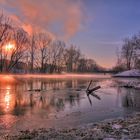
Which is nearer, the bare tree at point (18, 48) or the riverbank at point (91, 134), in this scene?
the riverbank at point (91, 134)

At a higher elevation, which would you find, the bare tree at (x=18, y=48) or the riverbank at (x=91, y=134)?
the bare tree at (x=18, y=48)

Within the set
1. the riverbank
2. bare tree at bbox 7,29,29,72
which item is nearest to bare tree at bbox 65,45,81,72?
bare tree at bbox 7,29,29,72

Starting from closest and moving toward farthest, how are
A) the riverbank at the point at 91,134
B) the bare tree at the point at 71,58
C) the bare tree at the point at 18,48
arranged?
the riverbank at the point at 91,134, the bare tree at the point at 18,48, the bare tree at the point at 71,58

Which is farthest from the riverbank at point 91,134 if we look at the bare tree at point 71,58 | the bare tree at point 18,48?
the bare tree at point 71,58

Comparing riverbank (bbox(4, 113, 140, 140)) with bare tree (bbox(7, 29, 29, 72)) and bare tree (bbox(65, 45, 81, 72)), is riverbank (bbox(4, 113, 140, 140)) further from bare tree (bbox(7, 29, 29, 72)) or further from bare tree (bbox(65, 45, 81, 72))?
bare tree (bbox(65, 45, 81, 72))

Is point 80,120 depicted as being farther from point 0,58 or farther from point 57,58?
point 57,58

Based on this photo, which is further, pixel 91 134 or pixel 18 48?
pixel 18 48

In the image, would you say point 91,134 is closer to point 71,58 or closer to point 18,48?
point 18,48

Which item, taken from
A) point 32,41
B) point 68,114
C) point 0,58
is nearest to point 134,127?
point 68,114

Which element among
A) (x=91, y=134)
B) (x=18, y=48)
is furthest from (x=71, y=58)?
(x=91, y=134)

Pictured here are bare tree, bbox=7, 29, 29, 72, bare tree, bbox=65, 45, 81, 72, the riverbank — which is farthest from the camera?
bare tree, bbox=65, 45, 81, 72

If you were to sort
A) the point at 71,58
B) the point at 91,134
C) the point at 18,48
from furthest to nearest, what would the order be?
1. the point at 71,58
2. the point at 18,48
3. the point at 91,134

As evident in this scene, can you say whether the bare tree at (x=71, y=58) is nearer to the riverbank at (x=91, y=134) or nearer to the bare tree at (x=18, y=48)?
the bare tree at (x=18, y=48)

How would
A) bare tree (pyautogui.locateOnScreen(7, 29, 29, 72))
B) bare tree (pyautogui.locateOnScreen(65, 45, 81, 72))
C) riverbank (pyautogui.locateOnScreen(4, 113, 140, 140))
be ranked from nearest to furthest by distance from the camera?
riverbank (pyautogui.locateOnScreen(4, 113, 140, 140))
bare tree (pyautogui.locateOnScreen(7, 29, 29, 72))
bare tree (pyautogui.locateOnScreen(65, 45, 81, 72))
